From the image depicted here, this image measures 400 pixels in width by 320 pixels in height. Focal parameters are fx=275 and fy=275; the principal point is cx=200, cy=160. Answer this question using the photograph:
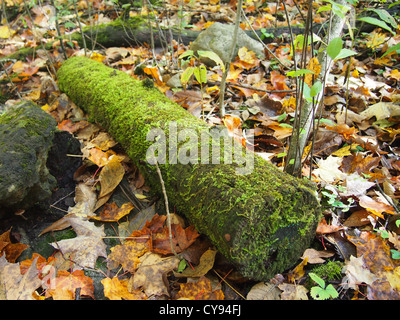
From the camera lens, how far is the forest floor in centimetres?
159

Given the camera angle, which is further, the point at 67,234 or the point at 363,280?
the point at 67,234

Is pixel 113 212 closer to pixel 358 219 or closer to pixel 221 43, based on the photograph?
pixel 358 219

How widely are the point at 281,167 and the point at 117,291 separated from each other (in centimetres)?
156

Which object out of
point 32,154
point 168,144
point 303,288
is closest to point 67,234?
point 32,154

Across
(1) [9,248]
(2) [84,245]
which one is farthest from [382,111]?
(1) [9,248]

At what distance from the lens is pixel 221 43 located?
12.8 ft

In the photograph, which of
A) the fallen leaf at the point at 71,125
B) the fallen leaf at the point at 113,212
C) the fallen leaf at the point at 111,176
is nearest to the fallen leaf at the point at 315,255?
the fallen leaf at the point at 113,212

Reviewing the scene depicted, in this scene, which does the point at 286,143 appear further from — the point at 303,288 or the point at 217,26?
the point at 217,26

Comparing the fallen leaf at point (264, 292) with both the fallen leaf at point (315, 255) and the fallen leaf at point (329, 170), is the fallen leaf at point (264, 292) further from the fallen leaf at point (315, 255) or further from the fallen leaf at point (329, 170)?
the fallen leaf at point (329, 170)

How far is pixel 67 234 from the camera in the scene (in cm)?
195

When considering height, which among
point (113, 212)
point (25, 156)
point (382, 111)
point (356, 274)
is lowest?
point (113, 212)

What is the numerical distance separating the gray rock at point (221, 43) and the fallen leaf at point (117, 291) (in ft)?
10.4

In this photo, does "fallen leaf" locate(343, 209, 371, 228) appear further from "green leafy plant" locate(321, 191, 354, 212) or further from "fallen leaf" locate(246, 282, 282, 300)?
"fallen leaf" locate(246, 282, 282, 300)
